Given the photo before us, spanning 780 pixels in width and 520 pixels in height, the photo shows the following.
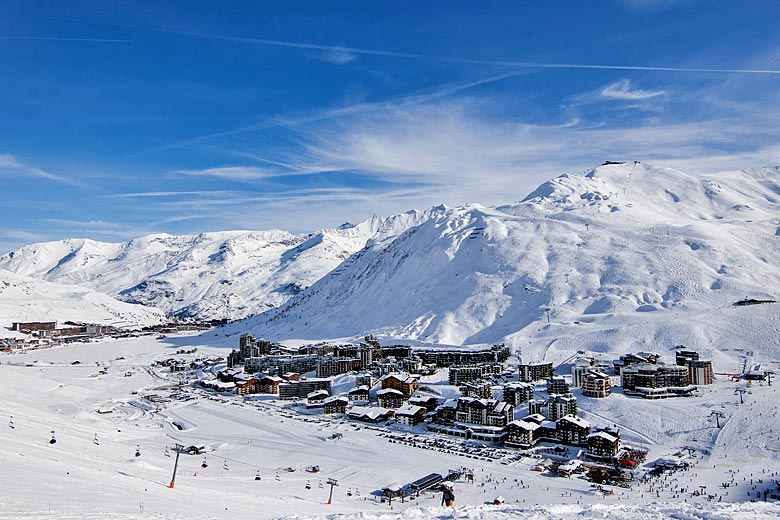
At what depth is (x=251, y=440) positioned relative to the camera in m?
55.8

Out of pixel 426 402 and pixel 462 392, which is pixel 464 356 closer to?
pixel 462 392

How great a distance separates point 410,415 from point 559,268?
66.7 metres

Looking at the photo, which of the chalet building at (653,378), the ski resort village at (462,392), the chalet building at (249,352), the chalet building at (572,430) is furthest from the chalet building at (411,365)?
the chalet building at (572,430)

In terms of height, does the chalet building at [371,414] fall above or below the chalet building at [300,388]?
below

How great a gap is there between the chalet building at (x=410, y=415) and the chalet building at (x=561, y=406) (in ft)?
43.5

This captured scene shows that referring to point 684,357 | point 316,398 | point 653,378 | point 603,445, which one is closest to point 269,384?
point 316,398

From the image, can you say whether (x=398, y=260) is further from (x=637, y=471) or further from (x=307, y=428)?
(x=637, y=471)

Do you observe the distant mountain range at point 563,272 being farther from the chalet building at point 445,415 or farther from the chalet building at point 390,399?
the chalet building at point 445,415

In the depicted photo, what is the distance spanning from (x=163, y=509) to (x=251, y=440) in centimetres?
3294

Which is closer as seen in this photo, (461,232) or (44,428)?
(44,428)

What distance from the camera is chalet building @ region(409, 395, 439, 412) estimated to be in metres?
66.6

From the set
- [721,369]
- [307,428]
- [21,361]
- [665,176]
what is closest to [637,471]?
[307,428]

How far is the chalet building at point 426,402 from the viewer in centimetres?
6656

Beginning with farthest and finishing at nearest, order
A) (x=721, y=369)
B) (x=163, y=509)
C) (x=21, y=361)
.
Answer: (x=21, y=361)
(x=721, y=369)
(x=163, y=509)
